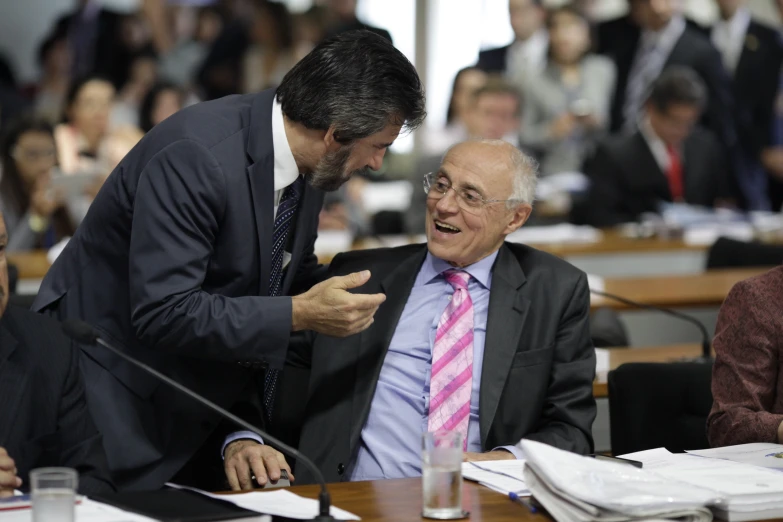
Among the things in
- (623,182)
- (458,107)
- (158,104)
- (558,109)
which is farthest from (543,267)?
(558,109)

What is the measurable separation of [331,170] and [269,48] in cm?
723

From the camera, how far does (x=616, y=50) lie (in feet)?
30.8

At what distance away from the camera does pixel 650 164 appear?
728 cm

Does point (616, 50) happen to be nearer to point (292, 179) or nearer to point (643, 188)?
point (643, 188)

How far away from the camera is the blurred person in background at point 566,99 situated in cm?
849

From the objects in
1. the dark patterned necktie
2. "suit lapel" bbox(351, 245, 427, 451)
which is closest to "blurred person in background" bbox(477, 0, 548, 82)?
"suit lapel" bbox(351, 245, 427, 451)

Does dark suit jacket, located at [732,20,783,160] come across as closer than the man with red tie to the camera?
No

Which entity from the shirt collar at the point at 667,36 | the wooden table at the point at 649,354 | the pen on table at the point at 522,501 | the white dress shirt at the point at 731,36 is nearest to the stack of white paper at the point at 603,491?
the pen on table at the point at 522,501

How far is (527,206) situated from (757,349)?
659 millimetres

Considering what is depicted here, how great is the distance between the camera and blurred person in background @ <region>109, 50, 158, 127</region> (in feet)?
28.9

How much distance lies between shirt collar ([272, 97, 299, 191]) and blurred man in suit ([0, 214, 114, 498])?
0.56m

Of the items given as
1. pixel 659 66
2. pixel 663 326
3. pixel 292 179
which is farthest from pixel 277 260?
pixel 659 66

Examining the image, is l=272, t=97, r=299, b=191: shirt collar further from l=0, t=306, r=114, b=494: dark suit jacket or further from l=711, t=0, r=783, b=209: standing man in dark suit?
l=711, t=0, r=783, b=209: standing man in dark suit

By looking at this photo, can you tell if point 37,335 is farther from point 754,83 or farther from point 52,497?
point 754,83
